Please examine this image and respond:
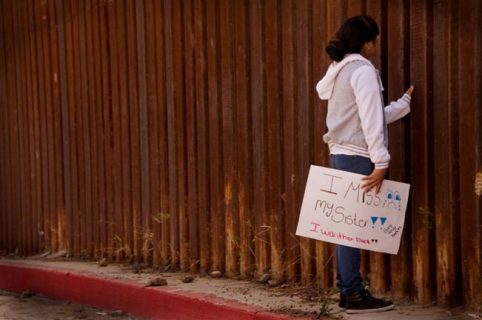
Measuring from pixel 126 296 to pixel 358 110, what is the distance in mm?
2371

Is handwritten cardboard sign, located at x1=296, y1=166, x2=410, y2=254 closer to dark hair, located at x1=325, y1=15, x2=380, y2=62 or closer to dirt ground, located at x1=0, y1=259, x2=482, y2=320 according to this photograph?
dirt ground, located at x1=0, y1=259, x2=482, y2=320

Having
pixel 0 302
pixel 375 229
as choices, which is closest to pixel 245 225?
pixel 375 229

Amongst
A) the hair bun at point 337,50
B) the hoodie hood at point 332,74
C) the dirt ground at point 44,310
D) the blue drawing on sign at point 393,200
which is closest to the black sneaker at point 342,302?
the blue drawing on sign at point 393,200

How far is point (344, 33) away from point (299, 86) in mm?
835

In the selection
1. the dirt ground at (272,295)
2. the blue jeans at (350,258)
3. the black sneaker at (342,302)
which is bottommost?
the dirt ground at (272,295)

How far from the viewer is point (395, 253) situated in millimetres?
4020

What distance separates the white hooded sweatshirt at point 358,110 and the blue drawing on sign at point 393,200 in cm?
20

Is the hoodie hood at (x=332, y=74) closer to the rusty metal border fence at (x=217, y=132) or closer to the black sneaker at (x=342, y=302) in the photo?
the rusty metal border fence at (x=217, y=132)

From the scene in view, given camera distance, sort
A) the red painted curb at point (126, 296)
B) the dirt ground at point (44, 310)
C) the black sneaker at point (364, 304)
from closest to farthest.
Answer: the black sneaker at point (364, 304)
the red painted curb at point (126, 296)
the dirt ground at point (44, 310)

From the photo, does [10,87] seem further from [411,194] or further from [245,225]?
[411,194]

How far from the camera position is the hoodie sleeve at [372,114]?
3.80 metres

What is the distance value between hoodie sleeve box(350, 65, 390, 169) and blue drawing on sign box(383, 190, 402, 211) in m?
0.19

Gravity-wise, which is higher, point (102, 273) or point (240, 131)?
point (240, 131)

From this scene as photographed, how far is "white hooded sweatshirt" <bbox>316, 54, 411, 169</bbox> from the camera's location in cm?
382
